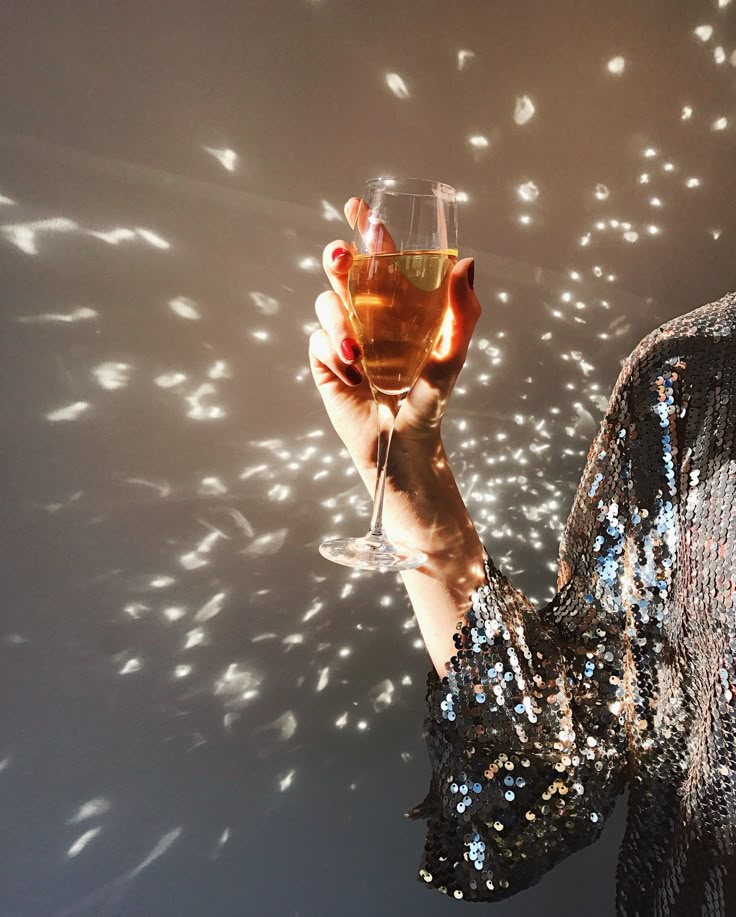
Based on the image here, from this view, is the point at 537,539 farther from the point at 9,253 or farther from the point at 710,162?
the point at 9,253

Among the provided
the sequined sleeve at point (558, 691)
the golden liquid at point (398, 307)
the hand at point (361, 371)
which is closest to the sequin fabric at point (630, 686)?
the sequined sleeve at point (558, 691)

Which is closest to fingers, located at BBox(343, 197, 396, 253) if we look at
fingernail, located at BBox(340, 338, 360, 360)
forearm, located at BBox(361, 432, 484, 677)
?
fingernail, located at BBox(340, 338, 360, 360)

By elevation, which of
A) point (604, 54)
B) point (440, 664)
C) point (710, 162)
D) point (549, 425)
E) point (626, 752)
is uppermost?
point (604, 54)

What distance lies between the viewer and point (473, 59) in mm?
1201

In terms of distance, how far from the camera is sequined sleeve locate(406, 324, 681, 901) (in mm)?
1022

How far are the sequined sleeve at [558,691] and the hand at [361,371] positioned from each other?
0.22 metres

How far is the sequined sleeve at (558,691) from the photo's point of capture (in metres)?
1.02

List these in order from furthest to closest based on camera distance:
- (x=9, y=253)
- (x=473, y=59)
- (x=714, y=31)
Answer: (x=714, y=31), (x=473, y=59), (x=9, y=253)

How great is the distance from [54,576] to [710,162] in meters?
1.22

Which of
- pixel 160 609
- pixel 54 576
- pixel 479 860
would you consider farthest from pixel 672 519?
pixel 54 576

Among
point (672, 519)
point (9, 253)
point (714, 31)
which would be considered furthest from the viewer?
point (714, 31)

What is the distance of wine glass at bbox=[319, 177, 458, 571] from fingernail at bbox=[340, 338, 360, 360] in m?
0.02

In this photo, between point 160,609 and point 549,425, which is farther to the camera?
point 549,425

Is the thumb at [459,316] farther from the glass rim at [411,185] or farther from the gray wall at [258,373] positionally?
the gray wall at [258,373]
